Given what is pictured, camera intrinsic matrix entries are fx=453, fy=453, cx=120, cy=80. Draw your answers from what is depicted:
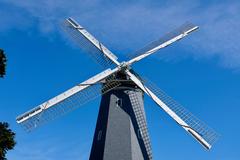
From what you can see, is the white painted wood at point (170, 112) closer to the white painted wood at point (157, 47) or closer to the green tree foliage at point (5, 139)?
the white painted wood at point (157, 47)

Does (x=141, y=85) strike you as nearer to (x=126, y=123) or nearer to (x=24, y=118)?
(x=126, y=123)

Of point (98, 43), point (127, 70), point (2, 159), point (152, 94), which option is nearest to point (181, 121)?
point (152, 94)

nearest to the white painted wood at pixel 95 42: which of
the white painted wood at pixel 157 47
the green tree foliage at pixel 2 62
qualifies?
the white painted wood at pixel 157 47

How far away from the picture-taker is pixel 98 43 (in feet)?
110

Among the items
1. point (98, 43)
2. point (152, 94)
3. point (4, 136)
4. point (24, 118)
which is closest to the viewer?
point (4, 136)

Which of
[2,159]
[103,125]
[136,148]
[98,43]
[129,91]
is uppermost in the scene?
[98,43]

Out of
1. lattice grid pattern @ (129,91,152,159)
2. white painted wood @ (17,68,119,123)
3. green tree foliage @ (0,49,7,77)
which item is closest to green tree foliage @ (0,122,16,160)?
green tree foliage @ (0,49,7,77)

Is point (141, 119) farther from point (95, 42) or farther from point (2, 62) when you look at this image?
point (2, 62)

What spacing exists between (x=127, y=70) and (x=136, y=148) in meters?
5.44

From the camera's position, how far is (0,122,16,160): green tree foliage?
17.4 meters

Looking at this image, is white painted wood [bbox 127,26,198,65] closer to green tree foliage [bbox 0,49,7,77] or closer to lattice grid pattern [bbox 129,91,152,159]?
lattice grid pattern [bbox 129,91,152,159]

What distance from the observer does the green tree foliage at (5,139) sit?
17.4 m

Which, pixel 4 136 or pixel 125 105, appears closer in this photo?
pixel 4 136

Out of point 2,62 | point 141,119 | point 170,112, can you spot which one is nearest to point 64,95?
point 141,119
